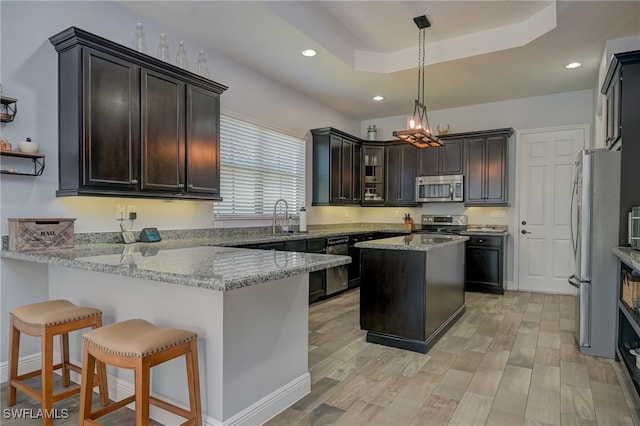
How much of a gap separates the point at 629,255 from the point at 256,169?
3.77 m

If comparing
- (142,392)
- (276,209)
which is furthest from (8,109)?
(276,209)

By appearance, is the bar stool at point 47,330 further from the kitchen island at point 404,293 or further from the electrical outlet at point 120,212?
the kitchen island at point 404,293

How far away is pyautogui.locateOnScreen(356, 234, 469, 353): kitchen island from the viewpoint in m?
3.21

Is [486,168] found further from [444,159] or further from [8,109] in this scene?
[8,109]

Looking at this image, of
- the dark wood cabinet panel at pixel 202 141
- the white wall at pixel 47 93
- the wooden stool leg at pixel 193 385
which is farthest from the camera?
the dark wood cabinet panel at pixel 202 141

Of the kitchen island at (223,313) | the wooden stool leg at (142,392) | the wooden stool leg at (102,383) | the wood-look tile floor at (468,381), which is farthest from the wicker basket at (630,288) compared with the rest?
the wooden stool leg at (102,383)

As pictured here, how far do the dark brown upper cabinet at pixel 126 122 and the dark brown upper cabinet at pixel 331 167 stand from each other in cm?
243

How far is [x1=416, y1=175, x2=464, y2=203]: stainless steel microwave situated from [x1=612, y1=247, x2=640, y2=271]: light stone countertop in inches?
120

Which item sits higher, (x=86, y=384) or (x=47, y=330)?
(x=47, y=330)

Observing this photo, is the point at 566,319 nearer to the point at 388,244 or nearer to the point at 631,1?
the point at 388,244

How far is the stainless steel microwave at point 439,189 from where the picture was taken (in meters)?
5.99

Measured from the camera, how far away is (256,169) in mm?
4801

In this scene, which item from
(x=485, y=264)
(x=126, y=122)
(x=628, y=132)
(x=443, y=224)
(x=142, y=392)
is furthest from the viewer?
(x=443, y=224)

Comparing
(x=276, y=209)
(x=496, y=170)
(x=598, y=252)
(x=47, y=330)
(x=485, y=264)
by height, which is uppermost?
(x=496, y=170)
